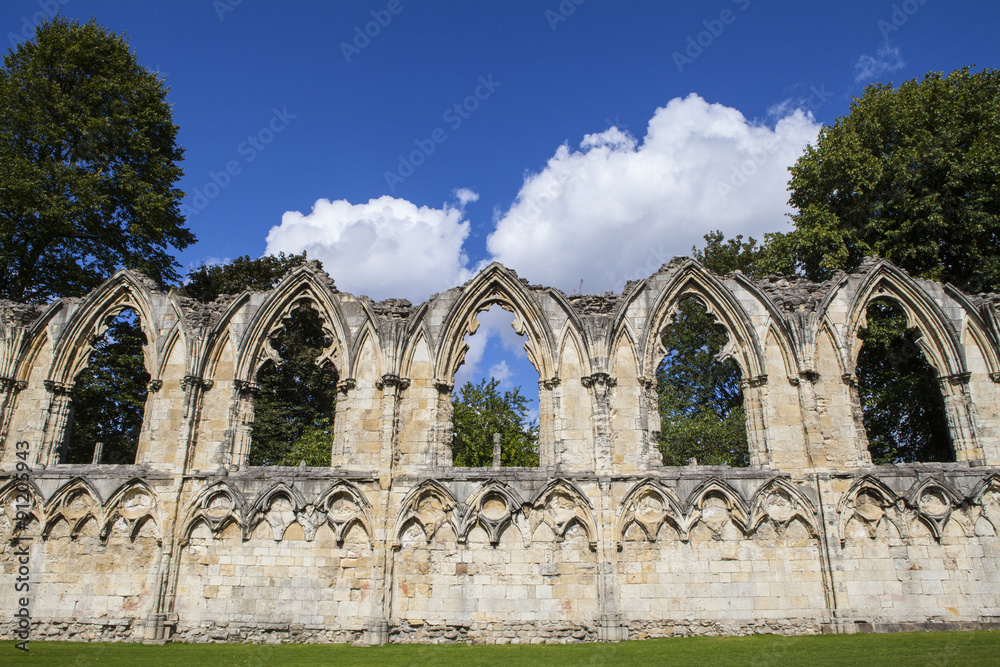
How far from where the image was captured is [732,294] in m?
13.7

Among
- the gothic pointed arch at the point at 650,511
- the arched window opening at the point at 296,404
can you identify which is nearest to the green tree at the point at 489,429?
the arched window opening at the point at 296,404

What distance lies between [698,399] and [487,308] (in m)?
20.2

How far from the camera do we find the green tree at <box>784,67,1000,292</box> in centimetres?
1709

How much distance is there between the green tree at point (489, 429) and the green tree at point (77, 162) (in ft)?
39.6

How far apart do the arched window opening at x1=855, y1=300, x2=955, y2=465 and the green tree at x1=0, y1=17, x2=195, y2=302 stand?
72.1 ft

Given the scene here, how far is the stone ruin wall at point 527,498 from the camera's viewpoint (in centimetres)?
1178

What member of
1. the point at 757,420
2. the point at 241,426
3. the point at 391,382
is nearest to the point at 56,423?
the point at 241,426

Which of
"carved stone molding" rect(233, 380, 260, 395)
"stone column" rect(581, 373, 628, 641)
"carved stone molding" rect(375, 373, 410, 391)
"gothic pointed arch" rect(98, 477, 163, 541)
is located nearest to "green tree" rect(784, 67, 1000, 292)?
"stone column" rect(581, 373, 628, 641)

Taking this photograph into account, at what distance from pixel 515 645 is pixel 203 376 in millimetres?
8331

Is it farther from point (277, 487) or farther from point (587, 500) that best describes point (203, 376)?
point (587, 500)

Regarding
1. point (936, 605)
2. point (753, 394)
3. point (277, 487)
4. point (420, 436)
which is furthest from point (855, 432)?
point (277, 487)

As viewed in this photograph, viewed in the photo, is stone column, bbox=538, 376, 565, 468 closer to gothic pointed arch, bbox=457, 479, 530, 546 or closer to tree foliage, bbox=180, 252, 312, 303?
gothic pointed arch, bbox=457, 479, 530, 546

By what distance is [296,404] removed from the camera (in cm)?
2573

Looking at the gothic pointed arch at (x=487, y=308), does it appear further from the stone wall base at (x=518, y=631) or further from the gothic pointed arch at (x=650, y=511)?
the stone wall base at (x=518, y=631)
